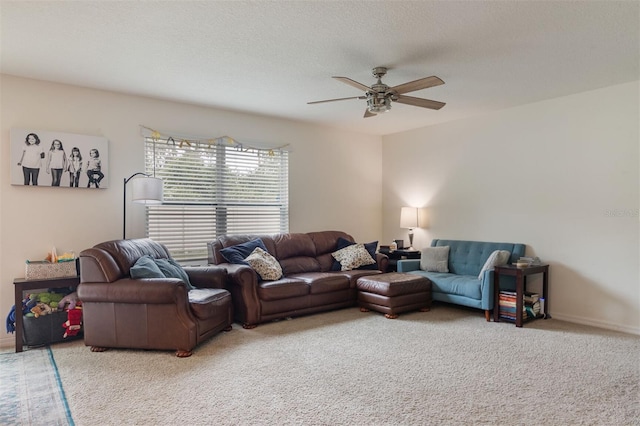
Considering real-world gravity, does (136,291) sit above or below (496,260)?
below

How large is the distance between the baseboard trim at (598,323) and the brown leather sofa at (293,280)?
2.21 m

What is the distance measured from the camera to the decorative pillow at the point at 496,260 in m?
4.62

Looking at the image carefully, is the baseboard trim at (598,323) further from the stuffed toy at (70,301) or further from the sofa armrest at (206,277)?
the stuffed toy at (70,301)

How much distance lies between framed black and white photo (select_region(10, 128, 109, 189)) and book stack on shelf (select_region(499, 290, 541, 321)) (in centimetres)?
462

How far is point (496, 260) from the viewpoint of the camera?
15.3 ft

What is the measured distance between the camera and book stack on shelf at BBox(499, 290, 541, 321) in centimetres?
442

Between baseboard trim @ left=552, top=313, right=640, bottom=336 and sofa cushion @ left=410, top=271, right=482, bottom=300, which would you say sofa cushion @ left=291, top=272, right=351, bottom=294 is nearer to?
sofa cushion @ left=410, top=271, right=482, bottom=300

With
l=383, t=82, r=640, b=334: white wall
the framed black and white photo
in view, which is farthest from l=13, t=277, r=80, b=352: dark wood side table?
l=383, t=82, r=640, b=334: white wall

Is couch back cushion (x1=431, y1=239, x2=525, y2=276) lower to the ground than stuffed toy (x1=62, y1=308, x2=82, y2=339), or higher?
higher

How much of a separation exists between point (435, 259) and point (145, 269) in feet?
12.1

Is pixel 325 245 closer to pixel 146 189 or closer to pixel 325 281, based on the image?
pixel 325 281

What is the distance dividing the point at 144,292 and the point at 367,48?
2788 millimetres

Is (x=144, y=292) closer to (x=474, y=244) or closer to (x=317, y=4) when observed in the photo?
(x=317, y=4)

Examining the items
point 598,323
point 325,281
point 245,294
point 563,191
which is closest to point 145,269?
point 245,294
